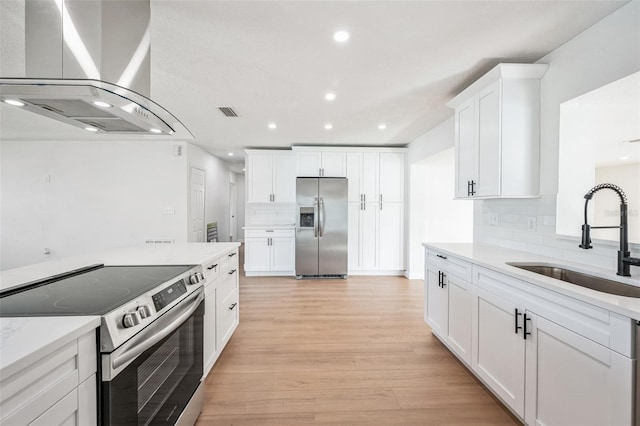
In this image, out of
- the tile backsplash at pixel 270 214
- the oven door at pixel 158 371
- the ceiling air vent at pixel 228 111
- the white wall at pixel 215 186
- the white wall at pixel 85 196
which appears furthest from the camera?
the tile backsplash at pixel 270 214

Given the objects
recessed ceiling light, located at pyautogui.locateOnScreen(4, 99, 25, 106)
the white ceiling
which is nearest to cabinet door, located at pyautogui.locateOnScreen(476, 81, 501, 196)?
the white ceiling

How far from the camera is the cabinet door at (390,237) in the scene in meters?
5.23

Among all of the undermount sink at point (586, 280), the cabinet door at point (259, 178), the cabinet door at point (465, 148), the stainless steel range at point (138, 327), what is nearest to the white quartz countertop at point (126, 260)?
the stainless steel range at point (138, 327)

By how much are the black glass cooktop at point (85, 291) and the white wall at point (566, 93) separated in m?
2.61

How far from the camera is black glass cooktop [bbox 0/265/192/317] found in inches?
38.8

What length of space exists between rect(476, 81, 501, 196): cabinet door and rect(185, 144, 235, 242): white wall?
4.91 meters

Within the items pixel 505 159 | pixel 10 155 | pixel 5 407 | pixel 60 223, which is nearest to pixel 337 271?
pixel 505 159

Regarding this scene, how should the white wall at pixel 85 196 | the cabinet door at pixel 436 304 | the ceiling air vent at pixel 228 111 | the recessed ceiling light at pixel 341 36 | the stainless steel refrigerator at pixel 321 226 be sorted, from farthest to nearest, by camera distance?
the white wall at pixel 85 196 → the stainless steel refrigerator at pixel 321 226 → the ceiling air vent at pixel 228 111 → the cabinet door at pixel 436 304 → the recessed ceiling light at pixel 341 36

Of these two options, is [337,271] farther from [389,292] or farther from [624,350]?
[624,350]

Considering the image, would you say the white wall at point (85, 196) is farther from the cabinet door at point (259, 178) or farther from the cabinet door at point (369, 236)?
the cabinet door at point (369, 236)

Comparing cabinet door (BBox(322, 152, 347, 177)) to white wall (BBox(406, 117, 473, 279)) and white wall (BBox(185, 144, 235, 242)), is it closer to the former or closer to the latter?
white wall (BBox(406, 117, 473, 279))

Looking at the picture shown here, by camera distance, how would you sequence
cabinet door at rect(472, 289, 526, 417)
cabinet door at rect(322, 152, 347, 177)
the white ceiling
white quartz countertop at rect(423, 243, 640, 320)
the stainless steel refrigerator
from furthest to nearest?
cabinet door at rect(322, 152, 347, 177)
the stainless steel refrigerator
the white ceiling
cabinet door at rect(472, 289, 526, 417)
white quartz countertop at rect(423, 243, 640, 320)

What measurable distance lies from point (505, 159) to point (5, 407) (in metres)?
2.85

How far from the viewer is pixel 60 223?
16.7 feet
